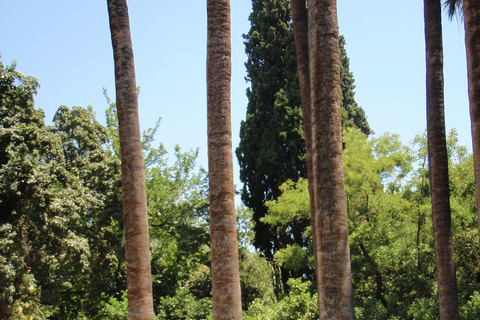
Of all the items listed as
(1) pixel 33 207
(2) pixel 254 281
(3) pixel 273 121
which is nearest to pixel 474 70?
(1) pixel 33 207

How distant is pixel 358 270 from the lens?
1728 centimetres

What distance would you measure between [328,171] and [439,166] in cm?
345

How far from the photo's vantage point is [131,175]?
7820 millimetres

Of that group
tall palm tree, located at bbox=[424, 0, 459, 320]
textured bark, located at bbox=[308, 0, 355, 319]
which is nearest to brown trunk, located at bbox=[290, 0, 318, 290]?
textured bark, located at bbox=[308, 0, 355, 319]

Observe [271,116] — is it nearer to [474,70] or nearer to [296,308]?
[296,308]

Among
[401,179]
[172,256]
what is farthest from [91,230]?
[401,179]

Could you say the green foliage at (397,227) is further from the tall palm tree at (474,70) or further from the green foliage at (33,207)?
the tall palm tree at (474,70)

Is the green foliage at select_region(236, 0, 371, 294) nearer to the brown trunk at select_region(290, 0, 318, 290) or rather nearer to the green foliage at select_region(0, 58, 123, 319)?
the green foliage at select_region(0, 58, 123, 319)

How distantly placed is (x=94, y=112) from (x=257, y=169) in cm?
828

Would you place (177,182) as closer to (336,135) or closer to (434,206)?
(434,206)

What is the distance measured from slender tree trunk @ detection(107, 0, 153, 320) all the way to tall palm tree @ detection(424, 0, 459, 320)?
4630 mm

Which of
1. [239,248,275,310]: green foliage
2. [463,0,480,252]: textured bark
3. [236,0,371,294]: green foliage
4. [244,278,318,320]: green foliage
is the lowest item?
[244,278,318,320]: green foliage

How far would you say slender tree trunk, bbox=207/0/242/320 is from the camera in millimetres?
6258

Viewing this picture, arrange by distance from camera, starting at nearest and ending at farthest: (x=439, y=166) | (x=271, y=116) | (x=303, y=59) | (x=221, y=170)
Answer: (x=221, y=170) → (x=303, y=59) → (x=439, y=166) → (x=271, y=116)
